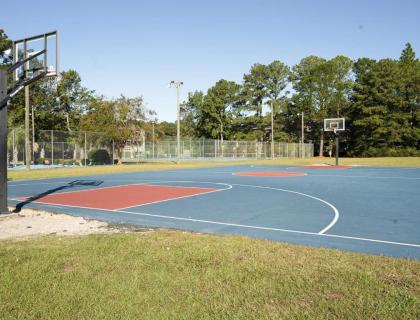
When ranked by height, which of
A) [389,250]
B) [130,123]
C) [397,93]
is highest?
[397,93]

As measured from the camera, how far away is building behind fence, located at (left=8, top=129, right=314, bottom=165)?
37156 millimetres

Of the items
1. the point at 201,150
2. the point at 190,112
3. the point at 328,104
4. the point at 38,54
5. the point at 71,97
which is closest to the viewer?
the point at 38,54

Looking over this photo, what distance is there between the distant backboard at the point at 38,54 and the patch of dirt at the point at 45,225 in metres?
3.89

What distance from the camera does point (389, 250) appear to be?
671 centimetres

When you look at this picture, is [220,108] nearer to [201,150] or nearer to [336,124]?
[201,150]

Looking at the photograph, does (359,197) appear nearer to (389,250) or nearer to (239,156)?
(389,250)

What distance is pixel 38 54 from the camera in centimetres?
1134

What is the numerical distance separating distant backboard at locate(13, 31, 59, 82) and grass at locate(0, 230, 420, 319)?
619 centimetres

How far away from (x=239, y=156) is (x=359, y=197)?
1702 inches

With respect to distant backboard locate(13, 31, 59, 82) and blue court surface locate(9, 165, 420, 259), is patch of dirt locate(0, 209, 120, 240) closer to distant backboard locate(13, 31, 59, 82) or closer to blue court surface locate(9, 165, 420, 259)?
blue court surface locate(9, 165, 420, 259)

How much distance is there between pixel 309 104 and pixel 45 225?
237ft

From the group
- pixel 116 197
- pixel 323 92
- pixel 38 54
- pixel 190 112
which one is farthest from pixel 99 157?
pixel 190 112

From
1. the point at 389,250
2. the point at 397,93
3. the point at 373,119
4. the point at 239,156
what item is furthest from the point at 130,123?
the point at 397,93

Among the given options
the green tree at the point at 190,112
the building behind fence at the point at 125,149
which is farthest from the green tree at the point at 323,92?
the green tree at the point at 190,112
